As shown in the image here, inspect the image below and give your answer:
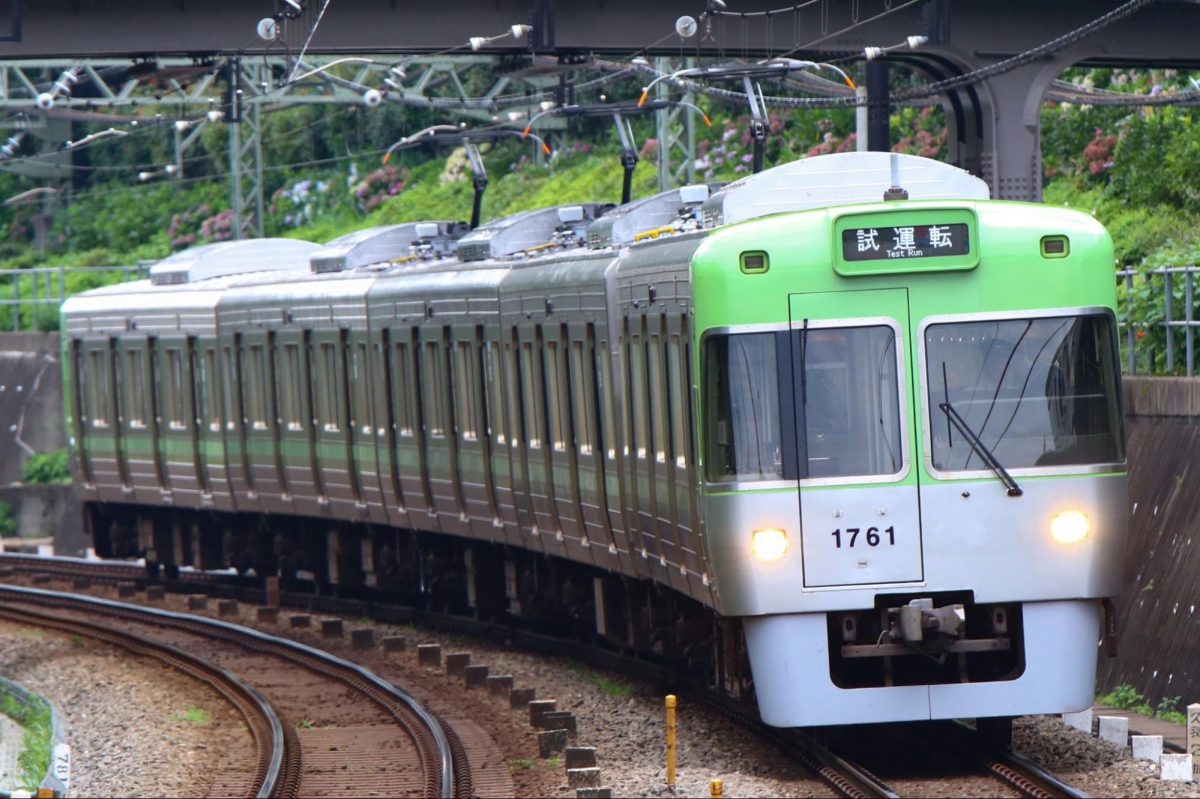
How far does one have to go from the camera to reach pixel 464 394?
20.7m

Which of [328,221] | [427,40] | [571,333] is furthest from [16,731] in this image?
[328,221]

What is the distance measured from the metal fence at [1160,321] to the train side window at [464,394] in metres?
5.28

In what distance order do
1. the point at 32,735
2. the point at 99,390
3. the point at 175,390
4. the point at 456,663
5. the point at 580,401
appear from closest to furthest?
the point at 32,735 < the point at 580,401 < the point at 456,663 < the point at 175,390 < the point at 99,390

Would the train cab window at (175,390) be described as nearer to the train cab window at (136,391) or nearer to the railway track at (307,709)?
the train cab window at (136,391)

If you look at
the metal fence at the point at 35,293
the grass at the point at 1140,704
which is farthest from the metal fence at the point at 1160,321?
the metal fence at the point at 35,293

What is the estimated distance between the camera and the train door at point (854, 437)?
1229cm

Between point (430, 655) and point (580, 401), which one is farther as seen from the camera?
point (430, 655)

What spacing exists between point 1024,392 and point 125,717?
766 centimetres

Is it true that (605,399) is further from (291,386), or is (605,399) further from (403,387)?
(291,386)

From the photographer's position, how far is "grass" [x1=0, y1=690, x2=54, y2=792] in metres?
14.1

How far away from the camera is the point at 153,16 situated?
67.6ft

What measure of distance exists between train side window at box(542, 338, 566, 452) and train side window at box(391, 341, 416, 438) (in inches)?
146

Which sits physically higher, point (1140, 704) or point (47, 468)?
point (47, 468)

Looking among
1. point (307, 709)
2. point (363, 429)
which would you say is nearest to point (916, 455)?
point (307, 709)
